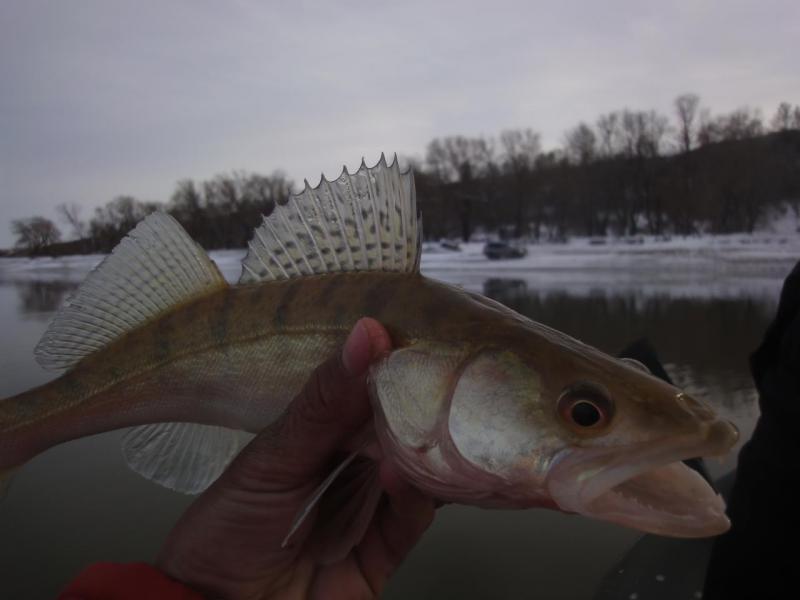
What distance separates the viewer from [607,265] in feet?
91.2

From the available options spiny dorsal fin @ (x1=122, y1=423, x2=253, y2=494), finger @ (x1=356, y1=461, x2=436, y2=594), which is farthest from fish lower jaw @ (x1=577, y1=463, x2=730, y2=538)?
spiny dorsal fin @ (x1=122, y1=423, x2=253, y2=494)

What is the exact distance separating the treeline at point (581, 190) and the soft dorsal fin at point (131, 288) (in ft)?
154

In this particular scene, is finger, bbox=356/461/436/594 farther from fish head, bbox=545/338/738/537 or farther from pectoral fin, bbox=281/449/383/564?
fish head, bbox=545/338/738/537

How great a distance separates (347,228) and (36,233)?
60.8m

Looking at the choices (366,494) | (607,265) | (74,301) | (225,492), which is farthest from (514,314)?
(607,265)

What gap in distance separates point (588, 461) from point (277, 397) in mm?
1190

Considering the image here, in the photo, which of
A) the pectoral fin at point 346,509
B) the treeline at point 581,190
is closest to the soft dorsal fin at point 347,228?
the pectoral fin at point 346,509

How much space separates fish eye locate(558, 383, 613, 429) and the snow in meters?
8.68

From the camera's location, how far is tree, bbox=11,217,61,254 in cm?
5141

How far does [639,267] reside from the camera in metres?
25.8

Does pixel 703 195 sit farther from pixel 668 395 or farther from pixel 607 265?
pixel 668 395

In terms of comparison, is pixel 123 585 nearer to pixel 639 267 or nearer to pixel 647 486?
pixel 647 486

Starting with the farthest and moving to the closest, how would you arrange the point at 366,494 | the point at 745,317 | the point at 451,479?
the point at 745,317
the point at 366,494
the point at 451,479

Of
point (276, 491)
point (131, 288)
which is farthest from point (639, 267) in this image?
point (276, 491)
